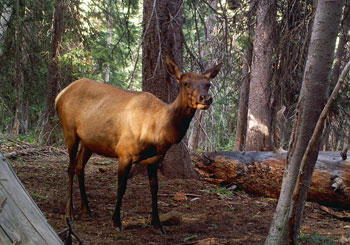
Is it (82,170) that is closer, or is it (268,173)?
(82,170)

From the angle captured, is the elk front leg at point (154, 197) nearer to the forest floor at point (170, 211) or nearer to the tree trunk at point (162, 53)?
the forest floor at point (170, 211)

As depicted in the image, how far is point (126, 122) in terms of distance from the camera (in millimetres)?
5617

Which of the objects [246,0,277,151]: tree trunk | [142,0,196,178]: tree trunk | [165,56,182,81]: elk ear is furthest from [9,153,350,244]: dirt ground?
[246,0,277,151]: tree trunk

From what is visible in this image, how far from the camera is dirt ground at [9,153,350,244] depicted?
16.4 ft

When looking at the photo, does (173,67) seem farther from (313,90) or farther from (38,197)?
(38,197)

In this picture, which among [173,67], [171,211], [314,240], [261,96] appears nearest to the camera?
[314,240]

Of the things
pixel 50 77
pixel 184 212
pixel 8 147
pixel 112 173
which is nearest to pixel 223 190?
pixel 184 212

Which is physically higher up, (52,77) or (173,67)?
(52,77)

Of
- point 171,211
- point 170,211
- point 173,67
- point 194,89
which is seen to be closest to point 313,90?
point 194,89

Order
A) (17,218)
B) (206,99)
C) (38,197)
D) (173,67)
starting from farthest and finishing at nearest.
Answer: (38,197)
(173,67)
(206,99)
(17,218)

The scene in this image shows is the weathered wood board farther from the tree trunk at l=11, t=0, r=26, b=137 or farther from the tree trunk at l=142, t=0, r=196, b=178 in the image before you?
the tree trunk at l=142, t=0, r=196, b=178

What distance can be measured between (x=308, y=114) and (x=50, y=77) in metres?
10.1

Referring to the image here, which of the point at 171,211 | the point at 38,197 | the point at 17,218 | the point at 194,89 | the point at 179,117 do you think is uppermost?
the point at 194,89

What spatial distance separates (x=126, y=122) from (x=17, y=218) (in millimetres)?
3661
